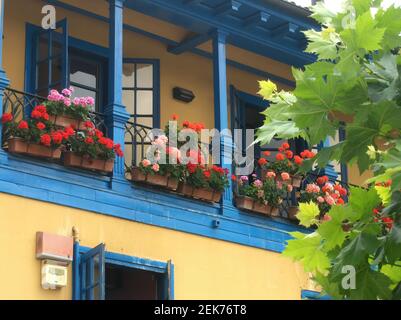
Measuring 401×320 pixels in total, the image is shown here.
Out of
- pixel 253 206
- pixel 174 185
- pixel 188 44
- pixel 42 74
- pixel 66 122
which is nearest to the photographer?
pixel 66 122

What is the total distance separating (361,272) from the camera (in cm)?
675

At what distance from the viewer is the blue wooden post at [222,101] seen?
13422mm

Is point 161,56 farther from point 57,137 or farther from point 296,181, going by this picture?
point 57,137

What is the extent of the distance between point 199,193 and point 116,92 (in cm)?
138

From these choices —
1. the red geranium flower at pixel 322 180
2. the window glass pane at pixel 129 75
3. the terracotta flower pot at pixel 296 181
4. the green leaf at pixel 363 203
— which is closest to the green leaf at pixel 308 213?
the green leaf at pixel 363 203

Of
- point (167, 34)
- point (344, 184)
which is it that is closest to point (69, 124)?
point (167, 34)

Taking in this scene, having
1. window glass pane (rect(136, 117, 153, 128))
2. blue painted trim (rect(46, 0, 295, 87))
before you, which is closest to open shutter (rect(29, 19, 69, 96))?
blue painted trim (rect(46, 0, 295, 87))

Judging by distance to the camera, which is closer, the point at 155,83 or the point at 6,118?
the point at 6,118

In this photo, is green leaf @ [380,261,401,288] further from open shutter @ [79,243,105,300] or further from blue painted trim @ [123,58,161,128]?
blue painted trim @ [123,58,161,128]

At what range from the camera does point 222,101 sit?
45.4 ft

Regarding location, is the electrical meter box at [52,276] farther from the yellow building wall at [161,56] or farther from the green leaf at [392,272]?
the green leaf at [392,272]

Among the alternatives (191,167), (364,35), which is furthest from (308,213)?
(191,167)

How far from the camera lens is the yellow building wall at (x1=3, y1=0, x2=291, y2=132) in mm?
13258
